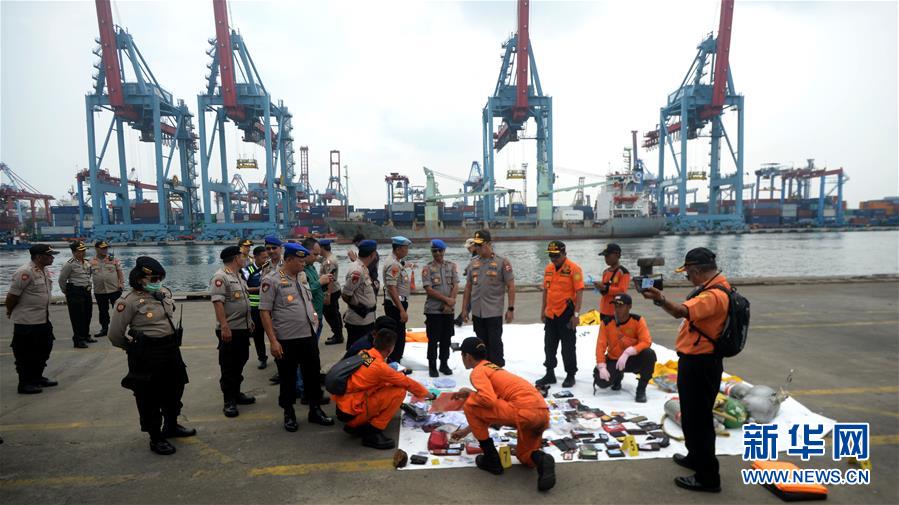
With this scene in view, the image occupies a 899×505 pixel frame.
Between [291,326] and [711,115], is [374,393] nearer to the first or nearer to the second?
[291,326]

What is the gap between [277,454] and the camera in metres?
3.26

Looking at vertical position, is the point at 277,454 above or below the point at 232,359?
below

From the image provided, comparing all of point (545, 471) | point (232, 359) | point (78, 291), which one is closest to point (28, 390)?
point (78, 291)

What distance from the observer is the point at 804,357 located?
537 cm

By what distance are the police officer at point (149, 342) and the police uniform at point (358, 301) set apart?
1539 mm

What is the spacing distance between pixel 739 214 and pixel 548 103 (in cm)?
3372

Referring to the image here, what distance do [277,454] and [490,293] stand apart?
2.54m

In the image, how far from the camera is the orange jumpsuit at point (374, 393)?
3.23 meters

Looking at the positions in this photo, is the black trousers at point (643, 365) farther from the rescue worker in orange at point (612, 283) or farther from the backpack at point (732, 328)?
the backpack at point (732, 328)

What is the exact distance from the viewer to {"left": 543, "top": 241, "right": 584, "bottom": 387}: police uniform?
4.37 meters

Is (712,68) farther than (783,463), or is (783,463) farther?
(712,68)

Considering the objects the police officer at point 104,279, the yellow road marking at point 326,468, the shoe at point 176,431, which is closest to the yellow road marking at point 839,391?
the yellow road marking at point 326,468

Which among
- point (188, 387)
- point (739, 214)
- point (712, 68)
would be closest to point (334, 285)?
point (188, 387)

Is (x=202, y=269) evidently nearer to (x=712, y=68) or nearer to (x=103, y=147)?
(x=103, y=147)
